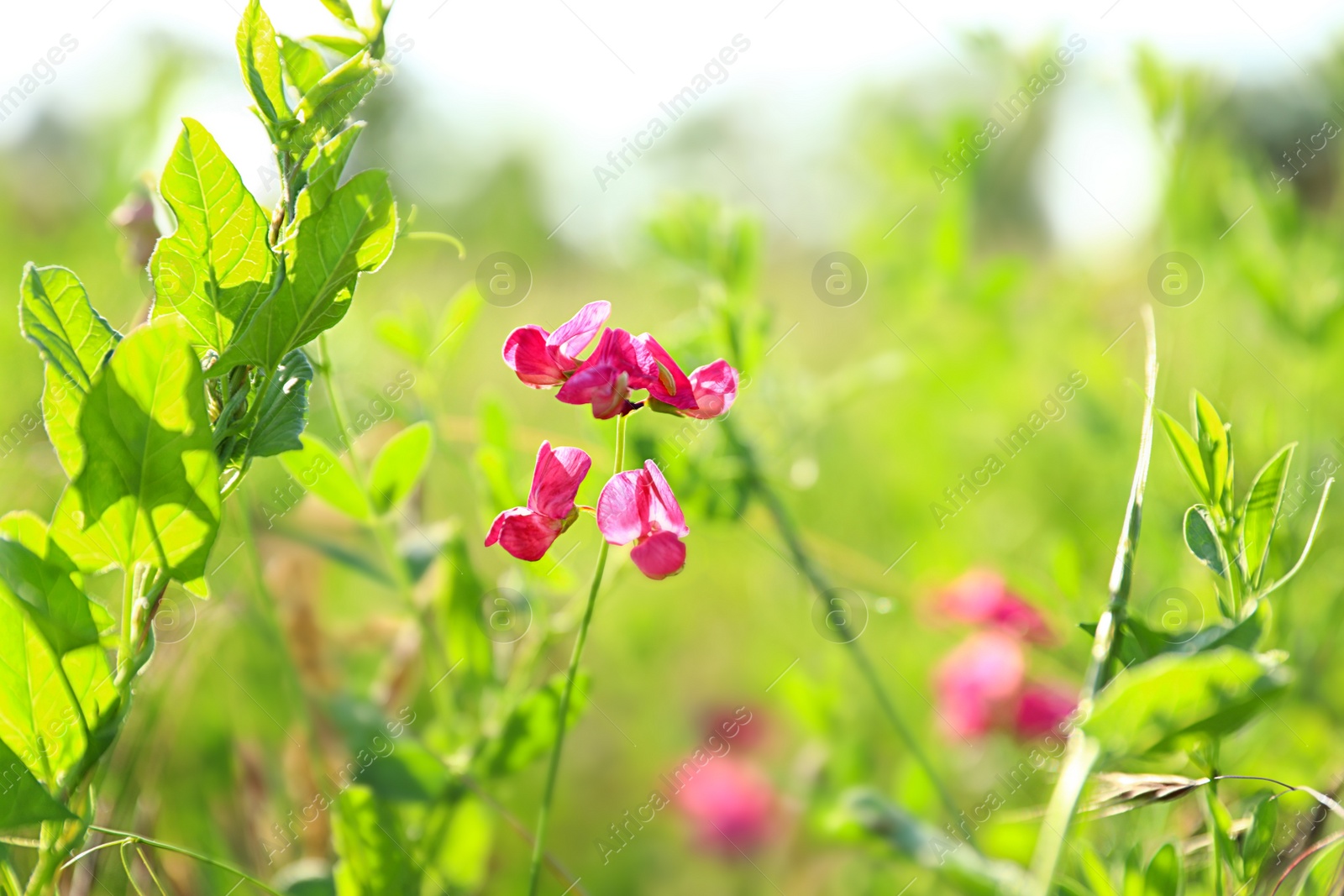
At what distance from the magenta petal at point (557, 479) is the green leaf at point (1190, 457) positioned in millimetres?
283

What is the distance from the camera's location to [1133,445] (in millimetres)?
1377

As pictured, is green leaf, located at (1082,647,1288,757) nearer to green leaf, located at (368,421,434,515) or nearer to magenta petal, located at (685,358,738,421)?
magenta petal, located at (685,358,738,421)

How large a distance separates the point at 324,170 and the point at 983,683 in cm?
110

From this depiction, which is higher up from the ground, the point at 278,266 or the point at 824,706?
the point at 278,266

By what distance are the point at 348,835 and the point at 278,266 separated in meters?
0.38

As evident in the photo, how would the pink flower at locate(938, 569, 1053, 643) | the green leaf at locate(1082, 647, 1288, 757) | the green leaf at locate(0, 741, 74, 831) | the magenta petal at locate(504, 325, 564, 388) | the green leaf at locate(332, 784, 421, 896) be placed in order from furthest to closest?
the pink flower at locate(938, 569, 1053, 643), the green leaf at locate(332, 784, 421, 896), the magenta petal at locate(504, 325, 564, 388), the green leaf at locate(0, 741, 74, 831), the green leaf at locate(1082, 647, 1288, 757)

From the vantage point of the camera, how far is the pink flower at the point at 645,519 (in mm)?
474

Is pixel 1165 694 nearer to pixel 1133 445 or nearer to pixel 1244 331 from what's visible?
pixel 1133 445

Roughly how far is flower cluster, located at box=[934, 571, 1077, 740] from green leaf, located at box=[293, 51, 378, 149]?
3.06 feet

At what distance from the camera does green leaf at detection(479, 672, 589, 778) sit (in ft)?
2.21

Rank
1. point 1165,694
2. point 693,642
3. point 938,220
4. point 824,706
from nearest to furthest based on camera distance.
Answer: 1. point 1165,694
2. point 824,706
3. point 938,220
4. point 693,642

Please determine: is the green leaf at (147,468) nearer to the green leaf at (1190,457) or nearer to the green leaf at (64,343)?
the green leaf at (64,343)

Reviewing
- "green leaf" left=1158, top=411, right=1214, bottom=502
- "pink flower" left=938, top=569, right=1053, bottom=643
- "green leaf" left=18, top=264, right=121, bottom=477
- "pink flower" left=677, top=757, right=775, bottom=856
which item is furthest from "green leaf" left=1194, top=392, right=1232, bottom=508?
"pink flower" left=677, top=757, right=775, bottom=856

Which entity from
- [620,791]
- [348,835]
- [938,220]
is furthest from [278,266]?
[938,220]
